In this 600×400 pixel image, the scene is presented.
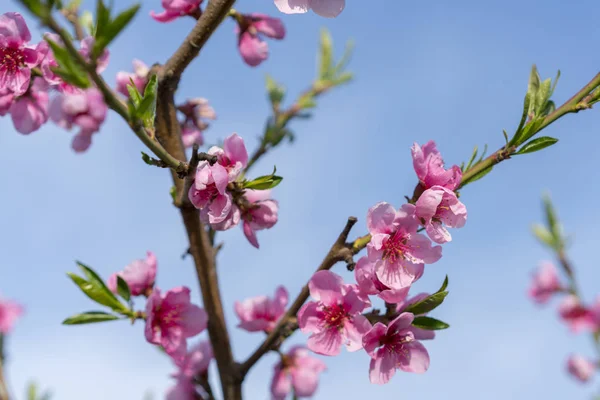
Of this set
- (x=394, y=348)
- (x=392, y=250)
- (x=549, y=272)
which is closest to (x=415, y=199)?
(x=392, y=250)

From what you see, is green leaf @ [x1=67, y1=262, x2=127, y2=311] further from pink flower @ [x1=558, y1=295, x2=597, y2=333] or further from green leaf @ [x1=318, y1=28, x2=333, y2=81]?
pink flower @ [x1=558, y1=295, x2=597, y2=333]

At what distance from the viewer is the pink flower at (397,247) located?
167 centimetres

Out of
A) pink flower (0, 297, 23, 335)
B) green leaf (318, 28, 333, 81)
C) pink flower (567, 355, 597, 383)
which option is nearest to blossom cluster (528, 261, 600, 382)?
pink flower (567, 355, 597, 383)

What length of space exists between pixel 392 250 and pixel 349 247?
158 millimetres

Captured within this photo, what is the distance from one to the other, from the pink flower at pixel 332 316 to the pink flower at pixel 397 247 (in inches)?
5.3

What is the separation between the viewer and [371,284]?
5.59ft

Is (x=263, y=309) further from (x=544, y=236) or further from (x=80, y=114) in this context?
(x=544, y=236)

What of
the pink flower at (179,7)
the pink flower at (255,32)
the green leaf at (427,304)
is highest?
the pink flower at (255,32)

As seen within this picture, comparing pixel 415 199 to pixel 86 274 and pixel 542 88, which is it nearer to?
pixel 542 88

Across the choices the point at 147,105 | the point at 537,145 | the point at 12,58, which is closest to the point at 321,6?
the point at 147,105

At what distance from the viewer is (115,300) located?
2.01m

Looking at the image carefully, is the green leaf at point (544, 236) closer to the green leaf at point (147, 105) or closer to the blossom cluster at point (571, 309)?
the blossom cluster at point (571, 309)

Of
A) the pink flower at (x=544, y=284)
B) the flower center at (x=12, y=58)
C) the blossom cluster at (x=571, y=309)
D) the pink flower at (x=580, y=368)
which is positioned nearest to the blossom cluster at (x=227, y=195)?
the flower center at (x=12, y=58)

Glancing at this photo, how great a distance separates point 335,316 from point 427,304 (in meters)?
0.31
